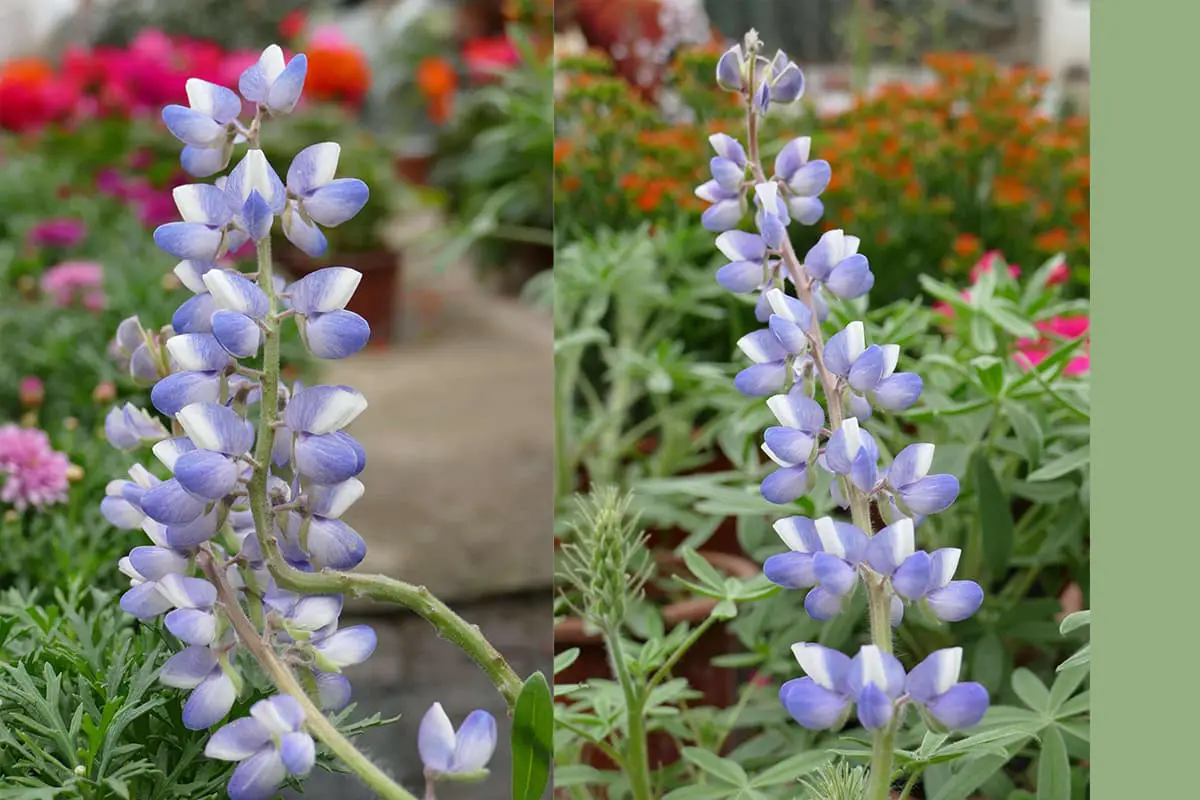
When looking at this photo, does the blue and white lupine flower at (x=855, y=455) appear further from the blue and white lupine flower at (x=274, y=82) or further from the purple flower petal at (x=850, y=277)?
the blue and white lupine flower at (x=274, y=82)

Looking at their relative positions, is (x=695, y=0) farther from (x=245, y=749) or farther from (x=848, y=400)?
(x=245, y=749)

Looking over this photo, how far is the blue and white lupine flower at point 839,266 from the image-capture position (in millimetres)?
508

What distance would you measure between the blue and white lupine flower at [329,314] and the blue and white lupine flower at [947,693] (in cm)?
22

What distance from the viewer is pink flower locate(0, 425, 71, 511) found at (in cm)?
83

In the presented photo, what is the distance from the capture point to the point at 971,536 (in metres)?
0.85

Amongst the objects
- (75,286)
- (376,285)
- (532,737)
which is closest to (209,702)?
(532,737)

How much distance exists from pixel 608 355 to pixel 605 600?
75cm

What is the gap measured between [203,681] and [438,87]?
341 centimetres

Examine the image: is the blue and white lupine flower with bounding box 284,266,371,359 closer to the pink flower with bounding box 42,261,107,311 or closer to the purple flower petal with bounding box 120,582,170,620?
the purple flower petal with bounding box 120,582,170,620

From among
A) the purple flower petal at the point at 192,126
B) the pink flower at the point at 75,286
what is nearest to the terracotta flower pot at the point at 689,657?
the purple flower petal at the point at 192,126

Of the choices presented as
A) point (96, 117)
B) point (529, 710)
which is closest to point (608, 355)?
point (529, 710)

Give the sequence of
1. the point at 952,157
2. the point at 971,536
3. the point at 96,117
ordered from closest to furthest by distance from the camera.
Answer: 1. the point at 971,536
2. the point at 952,157
3. the point at 96,117

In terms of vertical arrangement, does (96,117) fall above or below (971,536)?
above

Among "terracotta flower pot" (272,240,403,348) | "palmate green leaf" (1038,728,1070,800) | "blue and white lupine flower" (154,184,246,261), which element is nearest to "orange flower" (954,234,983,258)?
"palmate green leaf" (1038,728,1070,800)
